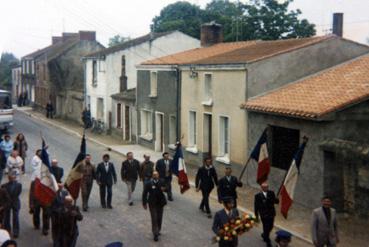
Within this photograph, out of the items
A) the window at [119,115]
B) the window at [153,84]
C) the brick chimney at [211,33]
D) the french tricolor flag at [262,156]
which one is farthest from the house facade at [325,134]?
the window at [119,115]

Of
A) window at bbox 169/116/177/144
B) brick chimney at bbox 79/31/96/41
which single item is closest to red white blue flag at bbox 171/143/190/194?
window at bbox 169/116/177/144

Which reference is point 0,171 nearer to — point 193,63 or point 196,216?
point 196,216

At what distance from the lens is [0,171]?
2088 cm

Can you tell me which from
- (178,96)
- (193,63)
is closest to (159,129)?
(178,96)

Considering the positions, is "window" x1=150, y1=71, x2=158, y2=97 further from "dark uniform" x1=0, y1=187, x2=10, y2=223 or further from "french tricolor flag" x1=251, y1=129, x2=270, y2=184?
"dark uniform" x1=0, y1=187, x2=10, y2=223

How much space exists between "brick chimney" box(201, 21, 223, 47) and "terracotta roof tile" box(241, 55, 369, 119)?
12361 millimetres

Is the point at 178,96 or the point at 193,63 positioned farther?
the point at 178,96

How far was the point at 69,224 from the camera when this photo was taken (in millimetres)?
13039

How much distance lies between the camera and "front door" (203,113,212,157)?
26.7 m

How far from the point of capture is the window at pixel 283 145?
2028cm

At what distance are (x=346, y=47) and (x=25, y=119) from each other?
33638mm

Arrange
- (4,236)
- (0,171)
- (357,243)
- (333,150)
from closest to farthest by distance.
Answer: (4,236), (357,243), (333,150), (0,171)

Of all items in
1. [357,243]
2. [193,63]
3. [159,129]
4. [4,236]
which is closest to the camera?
[4,236]

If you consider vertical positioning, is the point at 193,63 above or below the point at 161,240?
above
